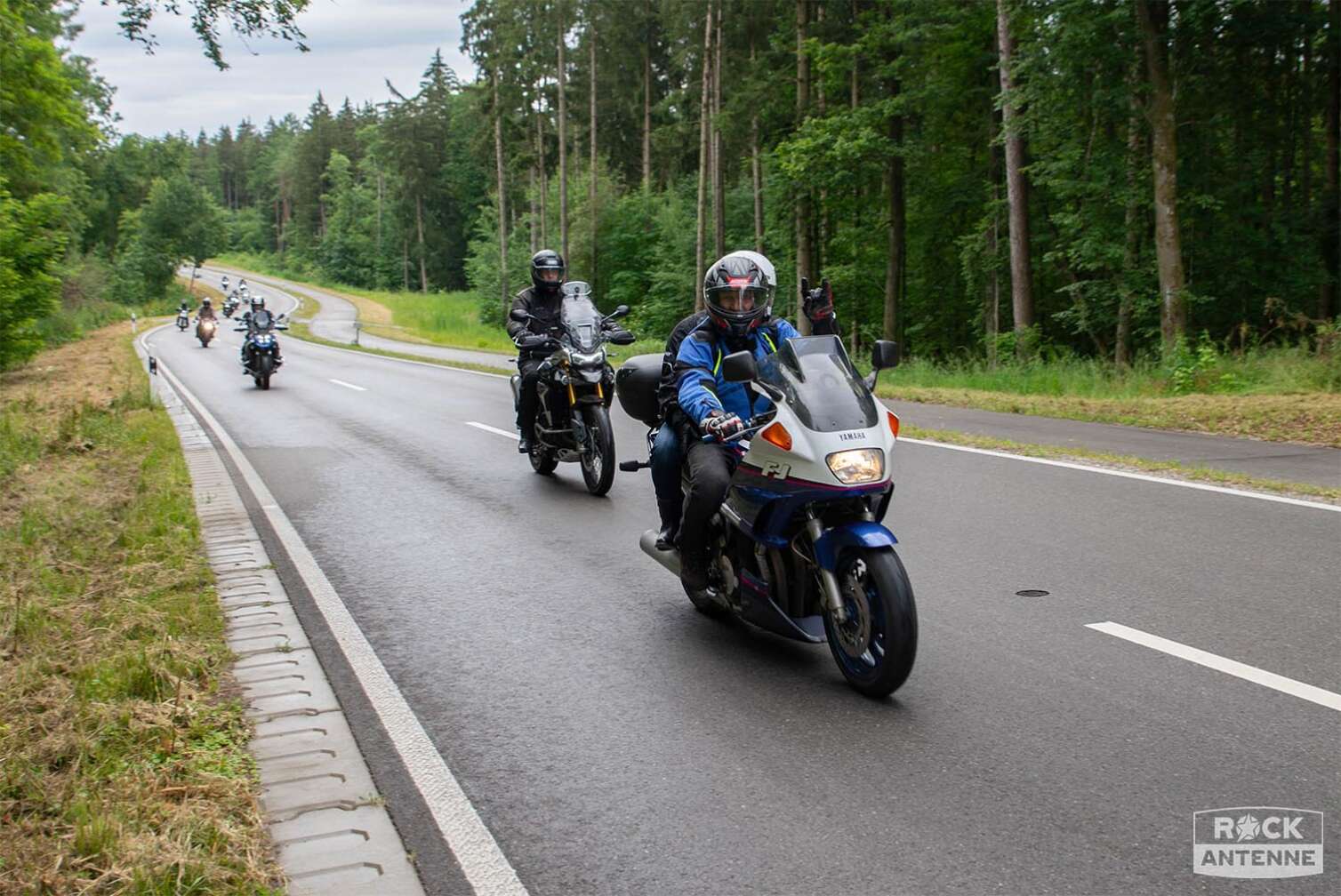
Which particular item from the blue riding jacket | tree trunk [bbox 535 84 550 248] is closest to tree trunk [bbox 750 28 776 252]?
tree trunk [bbox 535 84 550 248]

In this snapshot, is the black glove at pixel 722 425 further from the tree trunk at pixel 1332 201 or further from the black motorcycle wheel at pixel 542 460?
the tree trunk at pixel 1332 201

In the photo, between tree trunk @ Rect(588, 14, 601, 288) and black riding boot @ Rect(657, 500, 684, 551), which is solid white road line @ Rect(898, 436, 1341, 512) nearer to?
black riding boot @ Rect(657, 500, 684, 551)

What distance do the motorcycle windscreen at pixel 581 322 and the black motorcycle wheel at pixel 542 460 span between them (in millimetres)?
1291

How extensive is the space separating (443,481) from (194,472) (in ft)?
9.12

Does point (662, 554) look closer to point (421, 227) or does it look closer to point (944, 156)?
point (944, 156)

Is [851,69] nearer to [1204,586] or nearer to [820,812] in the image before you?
[1204,586]

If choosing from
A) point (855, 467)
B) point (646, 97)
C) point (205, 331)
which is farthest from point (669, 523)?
point (646, 97)

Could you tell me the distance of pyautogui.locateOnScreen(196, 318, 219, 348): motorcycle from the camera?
145ft

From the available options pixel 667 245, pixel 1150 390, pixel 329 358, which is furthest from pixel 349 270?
pixel 1150 390

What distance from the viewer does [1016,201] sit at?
24.2m

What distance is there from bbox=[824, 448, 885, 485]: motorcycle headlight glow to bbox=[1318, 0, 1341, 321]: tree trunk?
73.7 ft

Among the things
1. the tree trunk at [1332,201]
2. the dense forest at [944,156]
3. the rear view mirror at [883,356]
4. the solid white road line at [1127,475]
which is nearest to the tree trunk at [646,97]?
the dense forest at [944,156]

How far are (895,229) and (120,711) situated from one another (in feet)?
97.9

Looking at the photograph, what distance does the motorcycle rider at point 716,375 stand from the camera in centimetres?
563
